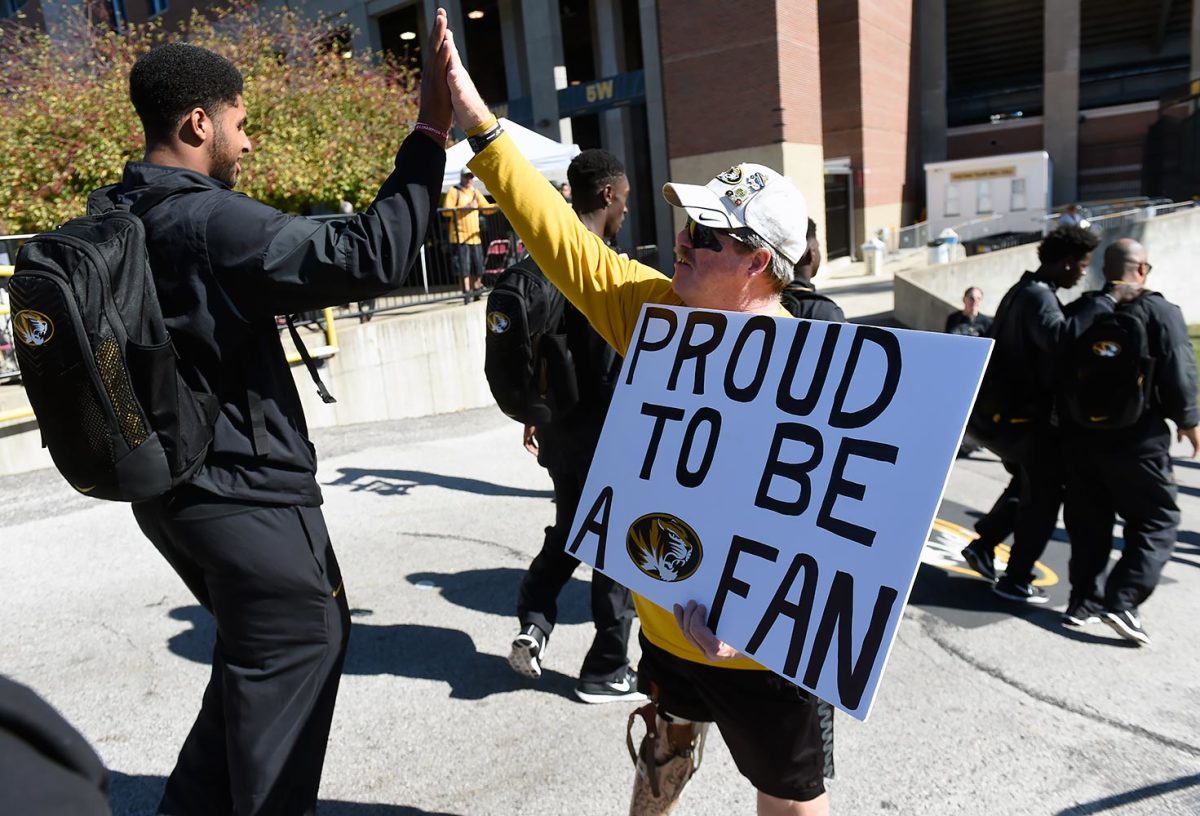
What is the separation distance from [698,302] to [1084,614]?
3.20 metres

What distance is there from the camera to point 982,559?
4.87 meters

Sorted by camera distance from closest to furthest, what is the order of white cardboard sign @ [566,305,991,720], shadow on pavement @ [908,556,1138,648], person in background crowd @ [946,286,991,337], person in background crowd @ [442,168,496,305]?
white cardboard sign @ [566,305,991,720] < shadow on pavement @ [908,556,1138,648] < person in background crowd @ [946,286,991,337] < person in background crowd @ [442,168,496,305]

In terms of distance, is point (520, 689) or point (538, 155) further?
point (538, 155)

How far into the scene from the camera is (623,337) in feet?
7.97

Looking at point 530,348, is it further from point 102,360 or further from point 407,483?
point 407,483

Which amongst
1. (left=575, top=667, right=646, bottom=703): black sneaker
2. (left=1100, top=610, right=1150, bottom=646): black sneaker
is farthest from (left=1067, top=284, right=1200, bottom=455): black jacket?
(left=575, top=667, right=646, bottom=703): black sneaker

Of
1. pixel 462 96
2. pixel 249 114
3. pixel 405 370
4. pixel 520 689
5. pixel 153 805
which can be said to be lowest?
pixel 520 689

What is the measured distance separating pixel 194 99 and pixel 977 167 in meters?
27.7

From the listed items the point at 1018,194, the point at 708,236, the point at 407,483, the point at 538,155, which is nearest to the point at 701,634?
the point at 708,236

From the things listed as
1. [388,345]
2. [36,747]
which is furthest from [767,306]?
[388,345]

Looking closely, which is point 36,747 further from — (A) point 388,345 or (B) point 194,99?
(A) point 388,345

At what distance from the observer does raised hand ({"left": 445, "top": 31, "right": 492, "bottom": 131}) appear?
2.18 m

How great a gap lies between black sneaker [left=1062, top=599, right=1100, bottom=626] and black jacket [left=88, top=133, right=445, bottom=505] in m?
3.77

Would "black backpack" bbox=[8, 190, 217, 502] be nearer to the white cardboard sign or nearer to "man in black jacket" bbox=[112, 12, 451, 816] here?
"man in black jacket" bbox=[112, 12, 451, 816]
